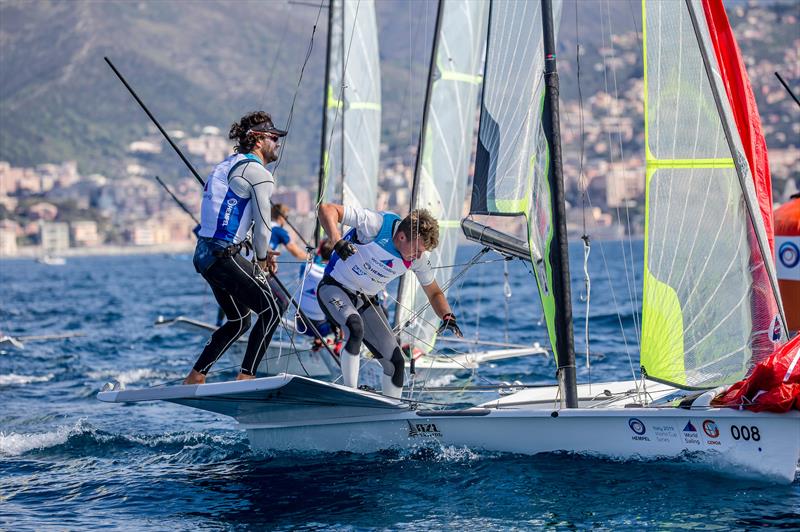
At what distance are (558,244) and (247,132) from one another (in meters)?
2.19

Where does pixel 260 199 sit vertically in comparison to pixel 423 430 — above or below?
above

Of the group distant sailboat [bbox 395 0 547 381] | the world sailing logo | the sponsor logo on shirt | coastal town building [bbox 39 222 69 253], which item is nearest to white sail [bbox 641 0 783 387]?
the world sailing logo

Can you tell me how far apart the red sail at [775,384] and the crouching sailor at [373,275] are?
2.00 meters

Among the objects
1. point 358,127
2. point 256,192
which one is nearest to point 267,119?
point 256,192

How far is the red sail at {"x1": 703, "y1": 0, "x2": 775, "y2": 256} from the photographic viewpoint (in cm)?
681

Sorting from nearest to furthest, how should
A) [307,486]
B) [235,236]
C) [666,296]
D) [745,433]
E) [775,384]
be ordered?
[775,384] → [745,433] → [235,236] → [307,486] → [666,296]

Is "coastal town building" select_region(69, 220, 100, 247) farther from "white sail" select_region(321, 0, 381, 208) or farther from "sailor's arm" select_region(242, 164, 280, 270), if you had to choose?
"sailor's arm" select_region(242, 164, 280, 270)

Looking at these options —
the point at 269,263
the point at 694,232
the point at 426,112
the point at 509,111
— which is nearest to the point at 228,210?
the point at 269,263

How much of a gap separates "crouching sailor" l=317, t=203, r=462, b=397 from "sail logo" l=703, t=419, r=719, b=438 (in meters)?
1.80

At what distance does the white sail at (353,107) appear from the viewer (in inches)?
556

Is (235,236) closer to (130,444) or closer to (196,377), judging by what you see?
(196,377)

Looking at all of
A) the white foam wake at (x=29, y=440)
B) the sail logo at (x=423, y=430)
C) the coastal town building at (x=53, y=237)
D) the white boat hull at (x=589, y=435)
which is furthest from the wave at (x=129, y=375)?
the coastal town building at (x=53, y=237)

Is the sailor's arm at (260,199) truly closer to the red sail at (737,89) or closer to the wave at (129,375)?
the red sail at (737,89)

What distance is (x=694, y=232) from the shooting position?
6973mm
